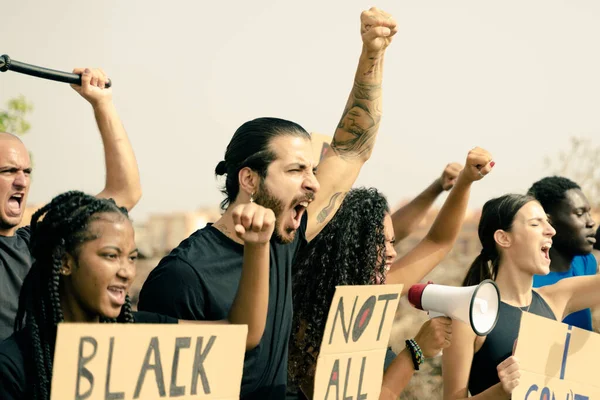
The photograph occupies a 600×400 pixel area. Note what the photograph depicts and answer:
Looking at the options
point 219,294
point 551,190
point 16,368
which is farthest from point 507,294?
point 16,368

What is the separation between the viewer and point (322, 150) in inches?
188

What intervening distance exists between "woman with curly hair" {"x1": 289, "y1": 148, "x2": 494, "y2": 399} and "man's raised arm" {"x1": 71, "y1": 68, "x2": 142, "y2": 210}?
89 centimetres

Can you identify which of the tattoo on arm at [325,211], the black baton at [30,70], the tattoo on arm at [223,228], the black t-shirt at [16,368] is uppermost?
the black baton at [30,70]

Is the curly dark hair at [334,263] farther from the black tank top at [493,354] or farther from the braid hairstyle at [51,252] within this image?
the braid hairstyle at [51,252]

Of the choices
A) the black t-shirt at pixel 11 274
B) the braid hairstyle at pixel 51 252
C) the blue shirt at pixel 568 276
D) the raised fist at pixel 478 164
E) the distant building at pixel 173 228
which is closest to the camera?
the braid hairstyle at pixel 51 252

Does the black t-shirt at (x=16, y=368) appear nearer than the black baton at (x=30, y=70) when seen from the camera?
Yes

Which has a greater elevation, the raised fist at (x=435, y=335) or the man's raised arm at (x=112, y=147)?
the man's raised arm at (x=112, y=147)

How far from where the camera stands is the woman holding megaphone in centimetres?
437

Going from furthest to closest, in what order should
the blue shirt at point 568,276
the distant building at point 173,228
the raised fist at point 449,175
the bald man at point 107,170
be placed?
the distant building at point 173,228 < the blue shirt at point 568,276 < the raised fist at point 449,175 < the bald man at point 107,170

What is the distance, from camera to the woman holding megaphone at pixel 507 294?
4.37 m

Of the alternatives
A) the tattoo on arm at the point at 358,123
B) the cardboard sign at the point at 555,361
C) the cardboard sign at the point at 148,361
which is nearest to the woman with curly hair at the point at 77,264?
the cardboard sign at the point at 148,361

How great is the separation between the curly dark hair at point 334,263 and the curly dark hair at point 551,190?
5.51ft

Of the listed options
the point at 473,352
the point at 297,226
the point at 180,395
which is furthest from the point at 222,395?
the point at 473,352

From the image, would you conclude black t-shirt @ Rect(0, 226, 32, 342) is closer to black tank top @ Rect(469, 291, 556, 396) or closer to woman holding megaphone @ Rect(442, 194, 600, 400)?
woman holding megaphone @ Rect(442, 194, 600, 400)
